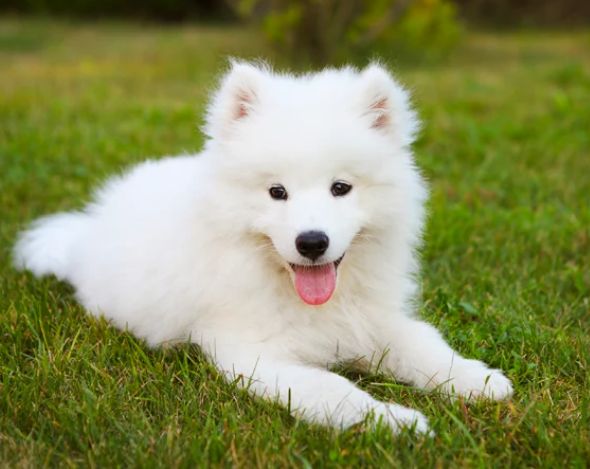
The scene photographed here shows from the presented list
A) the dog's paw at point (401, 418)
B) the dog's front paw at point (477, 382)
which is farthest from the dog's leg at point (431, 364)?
the dog's paw at point (401, 418)

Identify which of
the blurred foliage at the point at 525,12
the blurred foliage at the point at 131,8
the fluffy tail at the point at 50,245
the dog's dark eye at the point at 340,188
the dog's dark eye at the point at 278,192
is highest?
the blurred foliage at the point at 525,12

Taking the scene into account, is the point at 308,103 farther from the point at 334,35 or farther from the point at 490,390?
the point at 334,35

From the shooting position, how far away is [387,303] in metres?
2.96

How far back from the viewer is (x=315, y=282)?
2715 mm

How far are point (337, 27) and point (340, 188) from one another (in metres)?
7.58

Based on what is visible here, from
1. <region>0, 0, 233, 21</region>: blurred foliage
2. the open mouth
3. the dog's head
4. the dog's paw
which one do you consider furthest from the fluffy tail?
<region>0, 0, 233, 21</region>: blurred foliage

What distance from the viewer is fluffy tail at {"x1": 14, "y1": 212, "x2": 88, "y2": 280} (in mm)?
3715

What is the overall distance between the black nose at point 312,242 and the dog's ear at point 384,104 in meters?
0.49

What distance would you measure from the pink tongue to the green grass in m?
0.36

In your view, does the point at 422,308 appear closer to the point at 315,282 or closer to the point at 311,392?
the point at 315,282

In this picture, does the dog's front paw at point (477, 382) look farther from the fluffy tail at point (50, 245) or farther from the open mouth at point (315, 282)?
the fluffy tail at point (50, 245)

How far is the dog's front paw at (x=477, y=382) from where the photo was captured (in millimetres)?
2609

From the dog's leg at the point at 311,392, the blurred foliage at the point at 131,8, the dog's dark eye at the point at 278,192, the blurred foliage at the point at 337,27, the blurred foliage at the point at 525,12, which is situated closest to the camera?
the dog's leg at the point at 311,392

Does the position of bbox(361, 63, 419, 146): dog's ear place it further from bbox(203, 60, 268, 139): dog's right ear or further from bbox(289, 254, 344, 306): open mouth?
bbox(289, 254, 344, 306): open mouth
